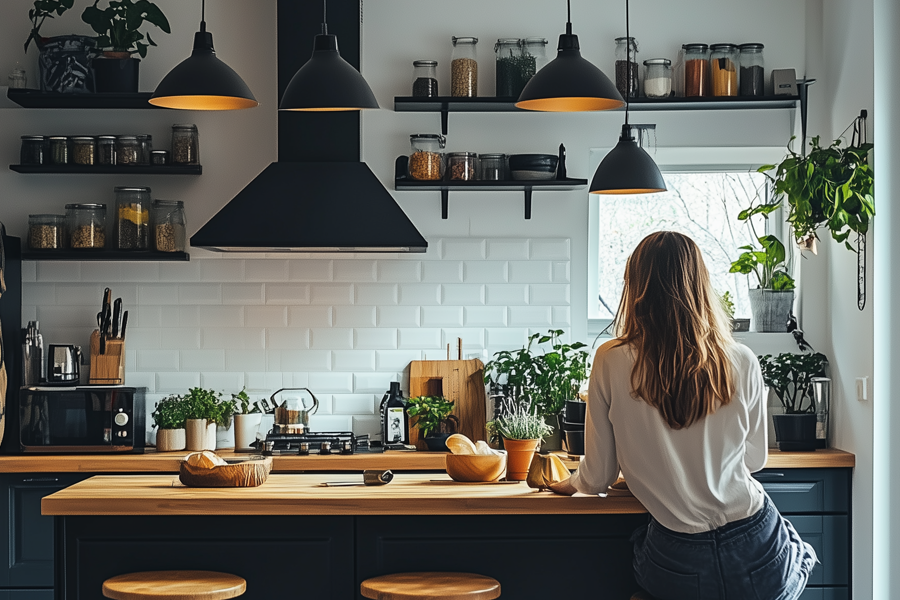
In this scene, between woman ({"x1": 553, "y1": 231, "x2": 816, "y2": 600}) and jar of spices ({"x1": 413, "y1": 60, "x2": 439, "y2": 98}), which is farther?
jar of spices ({"x1": 413, "y1": 60, "x2": 439, "y2": 98})

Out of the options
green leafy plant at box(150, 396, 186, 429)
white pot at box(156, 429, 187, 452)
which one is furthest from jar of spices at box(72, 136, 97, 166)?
white pot at box(156, 429, 187, 452)

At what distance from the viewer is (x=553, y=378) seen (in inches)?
176

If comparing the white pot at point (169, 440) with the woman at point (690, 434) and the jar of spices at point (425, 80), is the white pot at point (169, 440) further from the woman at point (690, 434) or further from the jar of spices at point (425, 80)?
the woman at point (690, 434)

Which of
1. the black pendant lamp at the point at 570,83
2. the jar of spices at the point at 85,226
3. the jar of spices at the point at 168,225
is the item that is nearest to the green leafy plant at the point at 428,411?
the jar of spices at the point at 168,225

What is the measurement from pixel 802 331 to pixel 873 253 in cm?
85

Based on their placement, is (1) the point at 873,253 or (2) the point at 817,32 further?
(2) the point at 817,32

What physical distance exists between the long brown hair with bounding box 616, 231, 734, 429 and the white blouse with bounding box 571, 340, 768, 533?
3cm

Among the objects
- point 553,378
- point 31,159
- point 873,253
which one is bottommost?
point 553,378

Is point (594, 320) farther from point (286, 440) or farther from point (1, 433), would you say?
point (1, 433)

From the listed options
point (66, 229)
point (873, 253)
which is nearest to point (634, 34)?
point (873, 253)

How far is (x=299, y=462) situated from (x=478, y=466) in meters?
1.45

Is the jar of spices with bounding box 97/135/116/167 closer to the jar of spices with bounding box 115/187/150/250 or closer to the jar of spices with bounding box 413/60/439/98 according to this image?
the jar of spices with bounding box 115/187/150/250

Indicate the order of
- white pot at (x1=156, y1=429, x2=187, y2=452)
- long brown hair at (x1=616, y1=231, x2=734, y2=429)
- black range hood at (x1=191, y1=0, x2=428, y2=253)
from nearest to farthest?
long brown hair at (x1=616, y1=231, x2=734, y2=429) → black range hood at (x1=191, y1=0, x2=428, y2=253) → white pot at (x1=156, y1=429, x2=187, y2=452)

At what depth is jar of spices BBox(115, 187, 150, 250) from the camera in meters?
4.54
